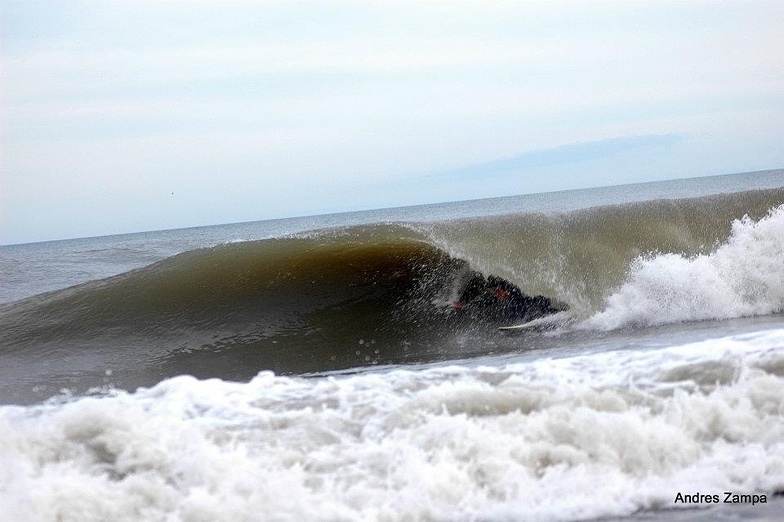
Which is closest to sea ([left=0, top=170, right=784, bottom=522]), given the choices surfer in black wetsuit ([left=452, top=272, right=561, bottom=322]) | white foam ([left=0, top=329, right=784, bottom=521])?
white foam ([left=0, top=329, right=784, bottom=521])

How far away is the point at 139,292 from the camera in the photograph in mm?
8523

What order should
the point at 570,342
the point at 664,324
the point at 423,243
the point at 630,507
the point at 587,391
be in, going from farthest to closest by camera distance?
the point at 423,243
the point at 664,324
the point at 570,342
the point at 587,391
the point at 630,507

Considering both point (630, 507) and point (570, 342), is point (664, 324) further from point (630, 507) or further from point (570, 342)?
point (630, 507)

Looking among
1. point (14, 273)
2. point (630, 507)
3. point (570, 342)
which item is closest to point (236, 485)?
point (630, 507)

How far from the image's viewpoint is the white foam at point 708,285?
7.39 meters

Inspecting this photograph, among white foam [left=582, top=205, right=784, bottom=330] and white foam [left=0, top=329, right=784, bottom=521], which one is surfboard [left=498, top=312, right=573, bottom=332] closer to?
white foam [left=582, top=205, right=784, bottom=330]

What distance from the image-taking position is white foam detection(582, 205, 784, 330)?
739 centimetres

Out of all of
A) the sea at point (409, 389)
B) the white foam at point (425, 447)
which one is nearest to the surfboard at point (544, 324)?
the sea at point (409, 389)

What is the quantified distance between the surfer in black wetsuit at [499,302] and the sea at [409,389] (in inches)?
4.9

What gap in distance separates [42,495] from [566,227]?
7077 mm

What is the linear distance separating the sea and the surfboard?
0.18ft

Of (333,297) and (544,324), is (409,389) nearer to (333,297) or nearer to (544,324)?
(544,324)

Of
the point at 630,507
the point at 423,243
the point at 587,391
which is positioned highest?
the point at 423,243

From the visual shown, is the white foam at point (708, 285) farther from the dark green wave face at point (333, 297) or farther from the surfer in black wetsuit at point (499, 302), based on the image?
the surfer in black wetsuit at point (499, 302)
